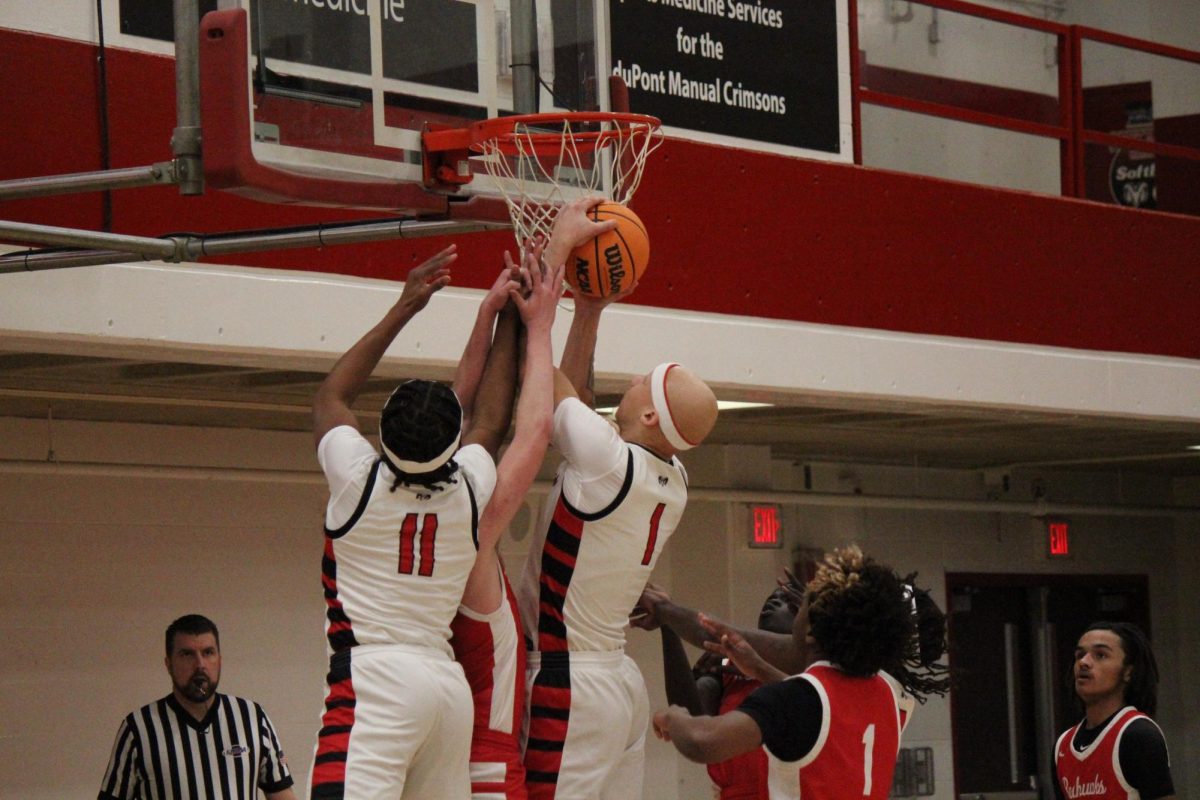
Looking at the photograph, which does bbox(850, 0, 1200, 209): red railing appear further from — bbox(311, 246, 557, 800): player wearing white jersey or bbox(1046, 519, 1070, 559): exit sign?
bbox(311, 246, 557, 800): player wearing white jersey

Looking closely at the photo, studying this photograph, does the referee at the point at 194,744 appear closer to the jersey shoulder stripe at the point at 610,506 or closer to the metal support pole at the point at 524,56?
the metal support pole at the point at 524,56

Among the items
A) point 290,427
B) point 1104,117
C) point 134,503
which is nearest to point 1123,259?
point 1104,117

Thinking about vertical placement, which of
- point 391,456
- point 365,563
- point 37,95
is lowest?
point 365,563

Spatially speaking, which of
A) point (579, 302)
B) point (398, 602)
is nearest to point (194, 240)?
point (579, 302)

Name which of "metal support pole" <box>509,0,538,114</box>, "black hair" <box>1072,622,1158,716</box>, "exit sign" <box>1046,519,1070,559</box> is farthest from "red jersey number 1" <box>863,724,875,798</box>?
"exit sign" <box>1046,519,1070,559</box>

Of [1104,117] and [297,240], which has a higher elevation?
[1104,117]

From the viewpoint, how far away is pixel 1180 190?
12.5 m

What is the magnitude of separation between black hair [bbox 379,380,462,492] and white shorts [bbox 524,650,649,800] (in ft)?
2.64

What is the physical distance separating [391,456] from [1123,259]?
7.05 metres

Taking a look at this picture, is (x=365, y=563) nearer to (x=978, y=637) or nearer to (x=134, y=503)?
(x=134, y=503)

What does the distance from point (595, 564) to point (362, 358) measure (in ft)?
2.82

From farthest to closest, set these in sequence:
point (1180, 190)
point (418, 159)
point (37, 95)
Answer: point (1180, 190) < point (37, 95) < point (418, 159)

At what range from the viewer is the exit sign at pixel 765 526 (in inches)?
439

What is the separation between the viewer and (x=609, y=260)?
4805mm
